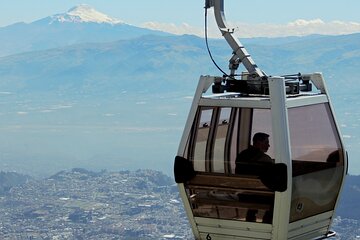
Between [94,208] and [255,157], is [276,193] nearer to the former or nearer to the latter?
[255,157]

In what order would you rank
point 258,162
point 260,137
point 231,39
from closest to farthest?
point 258,162 < point 260,137 < point 231,39

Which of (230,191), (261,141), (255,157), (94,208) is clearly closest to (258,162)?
(255,157)

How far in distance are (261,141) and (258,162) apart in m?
0.21

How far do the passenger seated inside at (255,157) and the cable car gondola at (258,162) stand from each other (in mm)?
10

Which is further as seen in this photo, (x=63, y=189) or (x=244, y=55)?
(x=63, y=189)

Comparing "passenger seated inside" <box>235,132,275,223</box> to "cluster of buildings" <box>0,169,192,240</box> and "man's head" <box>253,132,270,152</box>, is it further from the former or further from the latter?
"cluster of buildings" <box>0,169,192,240</box>

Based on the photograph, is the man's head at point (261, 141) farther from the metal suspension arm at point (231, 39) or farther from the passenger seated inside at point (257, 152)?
the metal suspension arm at point (231, 39)

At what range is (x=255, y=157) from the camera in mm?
6945

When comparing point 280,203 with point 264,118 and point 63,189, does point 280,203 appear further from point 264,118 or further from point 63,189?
point 63,189

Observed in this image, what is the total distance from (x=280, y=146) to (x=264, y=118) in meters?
0.41

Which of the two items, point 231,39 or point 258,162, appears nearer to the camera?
point 258,162

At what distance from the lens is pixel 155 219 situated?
129500mm

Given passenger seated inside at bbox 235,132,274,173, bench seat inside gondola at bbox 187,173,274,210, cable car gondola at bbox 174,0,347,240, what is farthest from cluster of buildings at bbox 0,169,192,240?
passenger seated inside at bbox 235,132,274,173

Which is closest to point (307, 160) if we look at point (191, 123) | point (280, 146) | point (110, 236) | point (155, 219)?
point (280, 146)
